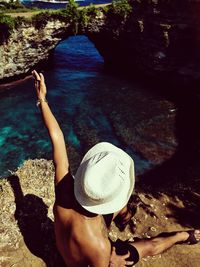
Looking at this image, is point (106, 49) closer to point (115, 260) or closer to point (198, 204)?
point (198, 204)

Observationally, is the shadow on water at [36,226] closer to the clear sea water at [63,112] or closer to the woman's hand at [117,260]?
the woman's hand at [117,260]

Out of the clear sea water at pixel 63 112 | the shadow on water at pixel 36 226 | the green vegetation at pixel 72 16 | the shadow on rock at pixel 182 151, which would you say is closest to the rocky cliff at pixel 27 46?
the green vegetation at pixel 72 16

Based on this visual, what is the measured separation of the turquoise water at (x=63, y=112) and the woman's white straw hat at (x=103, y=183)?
11.5 metres

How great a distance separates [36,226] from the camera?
26.3ft

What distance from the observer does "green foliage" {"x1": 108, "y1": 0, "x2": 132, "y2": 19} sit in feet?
81.1

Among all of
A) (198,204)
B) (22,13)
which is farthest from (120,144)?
(22,13)

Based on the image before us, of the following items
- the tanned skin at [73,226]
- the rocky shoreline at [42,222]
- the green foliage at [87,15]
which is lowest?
the rocky shoreline at [42,222]

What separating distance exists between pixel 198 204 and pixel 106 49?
21.0m

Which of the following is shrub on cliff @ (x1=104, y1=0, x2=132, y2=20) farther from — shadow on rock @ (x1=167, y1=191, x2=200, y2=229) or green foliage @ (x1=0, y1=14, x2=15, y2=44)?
shadow on rock @ (x1=167, y1=191, x2=200, y2=229)

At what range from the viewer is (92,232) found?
5066 millimetres

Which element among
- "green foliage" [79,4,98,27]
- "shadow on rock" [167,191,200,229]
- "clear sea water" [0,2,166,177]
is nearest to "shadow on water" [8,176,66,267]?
"shadow on rock" [167,191,200,229]

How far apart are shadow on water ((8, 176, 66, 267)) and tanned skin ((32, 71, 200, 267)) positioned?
186 centimetres

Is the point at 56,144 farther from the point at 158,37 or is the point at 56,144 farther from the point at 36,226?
the point at 158,37

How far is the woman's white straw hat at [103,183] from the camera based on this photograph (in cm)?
456
